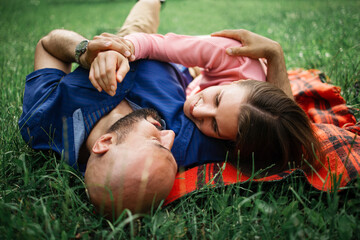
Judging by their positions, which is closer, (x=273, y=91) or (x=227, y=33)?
(x=273, y=91)

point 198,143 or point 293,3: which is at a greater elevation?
point 293,3

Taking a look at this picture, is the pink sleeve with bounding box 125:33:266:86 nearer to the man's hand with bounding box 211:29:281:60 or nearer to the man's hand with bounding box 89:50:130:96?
the man's hand with bounding box 211:29:281:60

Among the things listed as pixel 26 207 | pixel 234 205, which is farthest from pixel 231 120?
pixel 26 207

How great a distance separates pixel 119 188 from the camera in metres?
1.39

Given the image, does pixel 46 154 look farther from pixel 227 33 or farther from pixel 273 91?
pixel 227 33

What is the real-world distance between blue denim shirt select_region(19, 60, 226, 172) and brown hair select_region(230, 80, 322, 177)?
32 cm

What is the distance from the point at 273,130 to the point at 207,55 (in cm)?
97

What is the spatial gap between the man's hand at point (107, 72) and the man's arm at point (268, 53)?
1.03 metres

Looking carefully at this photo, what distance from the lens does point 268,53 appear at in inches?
95.8

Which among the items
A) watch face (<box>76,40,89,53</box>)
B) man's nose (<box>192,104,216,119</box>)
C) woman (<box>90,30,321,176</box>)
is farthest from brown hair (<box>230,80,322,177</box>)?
watch face (<box>76,40,89,53</box>)

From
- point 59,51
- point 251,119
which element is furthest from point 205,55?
point 59,51

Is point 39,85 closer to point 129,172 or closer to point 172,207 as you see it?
point 129,172

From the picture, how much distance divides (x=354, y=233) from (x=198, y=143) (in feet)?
3.56

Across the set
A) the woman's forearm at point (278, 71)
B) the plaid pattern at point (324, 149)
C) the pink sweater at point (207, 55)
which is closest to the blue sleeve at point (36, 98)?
the pink sweater at point (207, 55)
